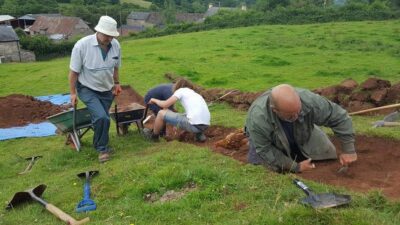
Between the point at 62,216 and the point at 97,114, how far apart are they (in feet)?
9.39

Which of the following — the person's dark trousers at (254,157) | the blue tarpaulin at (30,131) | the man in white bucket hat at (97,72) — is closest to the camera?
the person's dark trousers at (254,157)

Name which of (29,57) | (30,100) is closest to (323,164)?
(30,100)

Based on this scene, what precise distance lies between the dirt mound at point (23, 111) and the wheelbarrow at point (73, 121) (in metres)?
4.61

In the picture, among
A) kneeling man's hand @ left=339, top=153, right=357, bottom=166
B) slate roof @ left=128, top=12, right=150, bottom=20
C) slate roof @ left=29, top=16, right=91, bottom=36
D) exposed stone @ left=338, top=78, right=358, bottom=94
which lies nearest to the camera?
kneeling man's hand @ left=339, top=153, right=357, bottom=166

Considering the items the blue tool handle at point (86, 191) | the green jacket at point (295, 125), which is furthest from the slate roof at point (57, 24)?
the green jacket at point (295, 125)

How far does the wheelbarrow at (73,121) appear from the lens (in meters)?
8.29

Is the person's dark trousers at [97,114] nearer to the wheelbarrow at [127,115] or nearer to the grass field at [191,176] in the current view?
the grass field at [191,176]

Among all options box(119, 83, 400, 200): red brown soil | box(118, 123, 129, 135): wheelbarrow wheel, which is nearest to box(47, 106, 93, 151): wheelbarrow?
box(118, 123, 129, 135): wheelbarrow wheel

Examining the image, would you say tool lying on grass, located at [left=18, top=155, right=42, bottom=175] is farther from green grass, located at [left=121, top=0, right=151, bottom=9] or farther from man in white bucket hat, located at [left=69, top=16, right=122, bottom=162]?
green grass, located at [left=121, top=0, right=151, bottom=9]

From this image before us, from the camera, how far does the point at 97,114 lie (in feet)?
25.8

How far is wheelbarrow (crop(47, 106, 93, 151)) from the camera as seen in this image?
27.2ft

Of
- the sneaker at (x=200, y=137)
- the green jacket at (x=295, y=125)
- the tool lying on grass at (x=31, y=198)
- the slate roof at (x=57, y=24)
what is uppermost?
the green jacket at (x=295, y=125)

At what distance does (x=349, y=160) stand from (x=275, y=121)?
1153 mm

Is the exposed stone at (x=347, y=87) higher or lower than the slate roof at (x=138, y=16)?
higher
